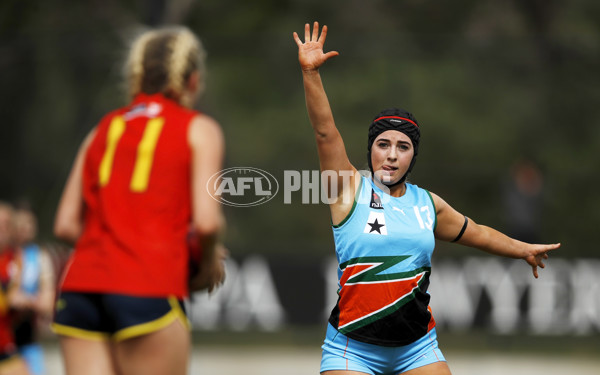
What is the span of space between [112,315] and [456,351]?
11.3 metres

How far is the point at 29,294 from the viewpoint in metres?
7.98

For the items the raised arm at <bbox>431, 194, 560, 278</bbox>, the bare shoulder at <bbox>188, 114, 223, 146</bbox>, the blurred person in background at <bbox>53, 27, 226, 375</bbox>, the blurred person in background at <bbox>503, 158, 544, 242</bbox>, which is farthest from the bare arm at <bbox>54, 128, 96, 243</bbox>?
the blurred person in background at <bbox>503, 158, 544, 242</bbox>

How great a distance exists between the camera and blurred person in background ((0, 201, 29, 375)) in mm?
7711

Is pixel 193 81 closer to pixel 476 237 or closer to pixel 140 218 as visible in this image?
pixel 140 218

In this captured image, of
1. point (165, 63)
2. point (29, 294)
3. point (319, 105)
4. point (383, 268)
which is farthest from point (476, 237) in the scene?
point (29, 294)

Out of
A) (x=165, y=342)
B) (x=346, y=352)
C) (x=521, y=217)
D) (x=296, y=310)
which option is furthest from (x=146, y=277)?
(x=521, y=217)

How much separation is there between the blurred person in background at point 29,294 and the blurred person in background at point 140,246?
4.23 meters

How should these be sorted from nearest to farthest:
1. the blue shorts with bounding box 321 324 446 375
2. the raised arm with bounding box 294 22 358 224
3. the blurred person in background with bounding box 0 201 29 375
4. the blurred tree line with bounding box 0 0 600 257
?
1. the raised arm with bounding box 294 22 358 224
2. the blue shorts with bounding box 321 324 446 375
3. the blurred person in background with bounding box 0 201 29 375
4. the blurred tree line with bounding box 0 0 600 257

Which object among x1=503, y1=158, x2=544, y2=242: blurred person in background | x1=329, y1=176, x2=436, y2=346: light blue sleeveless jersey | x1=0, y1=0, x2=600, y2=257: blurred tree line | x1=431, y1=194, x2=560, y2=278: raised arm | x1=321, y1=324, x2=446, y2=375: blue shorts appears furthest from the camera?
x1=0, y1=0, x2=600, y2=257: blurred tree line

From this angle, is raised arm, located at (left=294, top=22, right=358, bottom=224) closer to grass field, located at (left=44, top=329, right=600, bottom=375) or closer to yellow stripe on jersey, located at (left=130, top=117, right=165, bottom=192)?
yellow stripe on jersey, located at (left=130, top=117, right=165, bottom=192)

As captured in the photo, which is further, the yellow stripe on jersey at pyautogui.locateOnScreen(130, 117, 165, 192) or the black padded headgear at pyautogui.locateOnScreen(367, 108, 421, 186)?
the black padded headgear at pyautogui.locateOnScreen(367, 108, 421, 186)

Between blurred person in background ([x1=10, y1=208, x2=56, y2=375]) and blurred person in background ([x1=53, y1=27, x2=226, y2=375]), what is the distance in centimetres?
423

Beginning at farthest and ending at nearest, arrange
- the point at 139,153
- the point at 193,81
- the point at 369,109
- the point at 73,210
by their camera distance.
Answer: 1. the point at 369,109
2. the point at 193,81
3. the point at 73,210
4. the point at 139,153

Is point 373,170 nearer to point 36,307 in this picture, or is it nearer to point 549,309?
point 36,307
